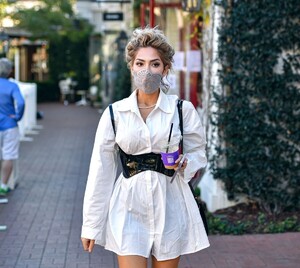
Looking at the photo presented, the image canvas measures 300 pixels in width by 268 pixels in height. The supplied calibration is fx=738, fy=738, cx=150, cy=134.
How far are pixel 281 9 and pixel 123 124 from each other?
14.7ft

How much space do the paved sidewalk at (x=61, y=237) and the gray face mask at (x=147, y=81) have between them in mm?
2804

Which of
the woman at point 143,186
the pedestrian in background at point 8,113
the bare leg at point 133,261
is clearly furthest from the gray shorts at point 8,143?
the bare leg at point 133,261

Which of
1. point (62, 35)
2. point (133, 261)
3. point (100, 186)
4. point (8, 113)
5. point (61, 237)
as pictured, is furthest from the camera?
point (62, 35)

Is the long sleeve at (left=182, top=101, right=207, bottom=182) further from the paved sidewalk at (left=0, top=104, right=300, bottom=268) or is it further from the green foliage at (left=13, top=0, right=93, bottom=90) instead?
the green foliage at (left=13, top=0, right=93, bottom=90)

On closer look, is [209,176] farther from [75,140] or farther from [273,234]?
[75,140]

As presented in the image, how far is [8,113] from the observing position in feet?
31.6

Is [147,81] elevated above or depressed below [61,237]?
above

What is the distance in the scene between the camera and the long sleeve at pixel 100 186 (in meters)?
4.08

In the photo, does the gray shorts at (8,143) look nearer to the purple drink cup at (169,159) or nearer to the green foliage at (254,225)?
the green foliage at (254,225)

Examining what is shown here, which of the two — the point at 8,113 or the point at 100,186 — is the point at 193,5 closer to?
the point at 8,113

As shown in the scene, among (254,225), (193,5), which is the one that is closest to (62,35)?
(193,5)

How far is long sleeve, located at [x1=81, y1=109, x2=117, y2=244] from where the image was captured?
13.4ft

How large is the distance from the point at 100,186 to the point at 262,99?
4.43 m

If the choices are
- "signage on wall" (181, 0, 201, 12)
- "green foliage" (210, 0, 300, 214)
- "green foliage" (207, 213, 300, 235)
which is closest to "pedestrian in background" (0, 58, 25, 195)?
"signage on wall" (181, 0, 201, 12)
